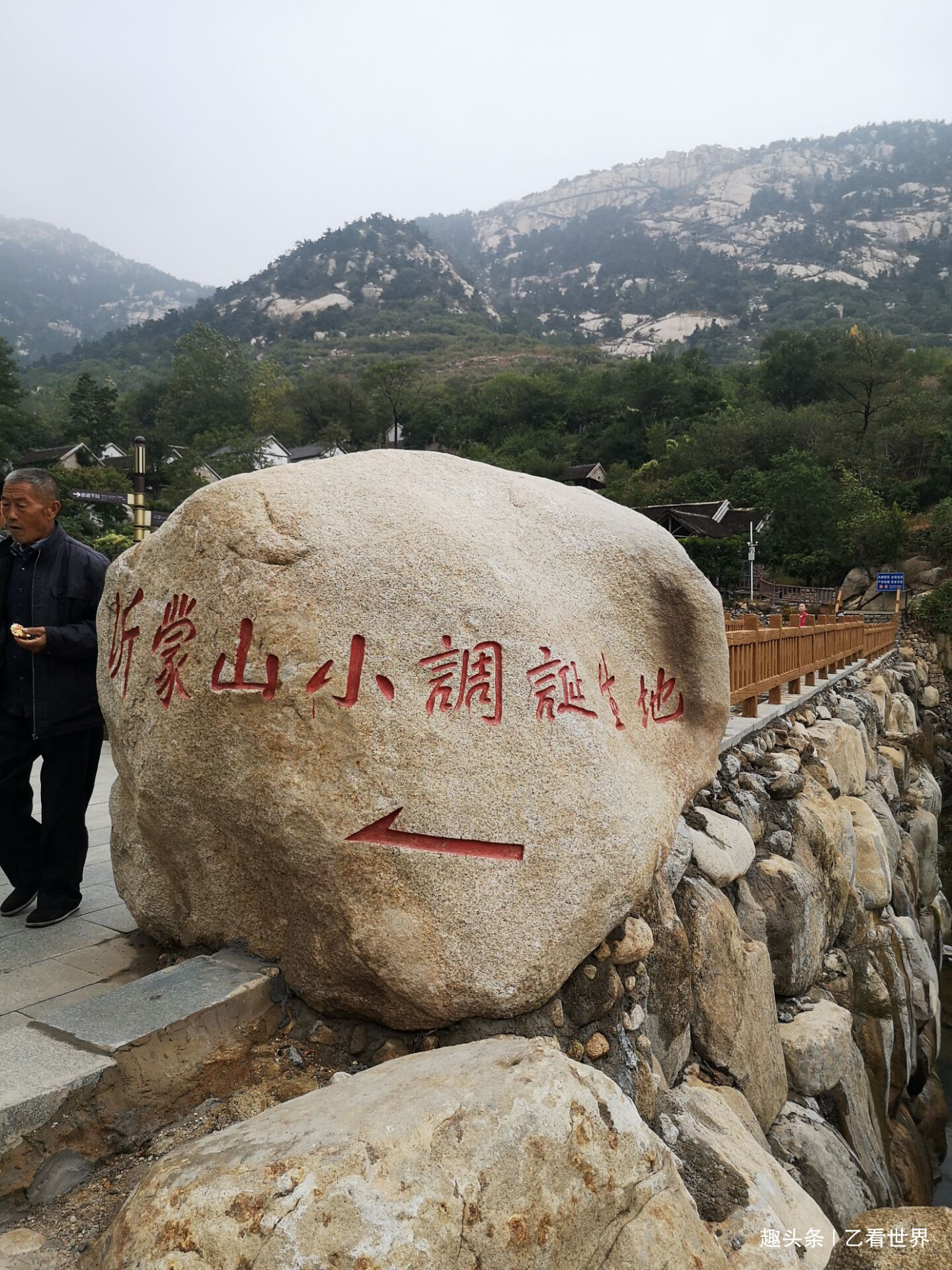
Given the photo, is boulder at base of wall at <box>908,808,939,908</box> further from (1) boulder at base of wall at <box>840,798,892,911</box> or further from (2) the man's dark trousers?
(2) the man's dark trousers

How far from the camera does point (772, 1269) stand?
7.68 feet

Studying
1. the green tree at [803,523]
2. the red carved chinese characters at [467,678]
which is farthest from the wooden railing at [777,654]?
the green tree at [803,523]

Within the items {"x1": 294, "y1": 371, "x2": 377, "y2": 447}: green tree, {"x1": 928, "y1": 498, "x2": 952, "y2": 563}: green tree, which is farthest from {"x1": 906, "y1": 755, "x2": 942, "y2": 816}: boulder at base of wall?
{"x1": 294, "y1": 371, "x2": 377, "y2": 447}: green tree

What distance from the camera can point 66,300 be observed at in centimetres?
16688

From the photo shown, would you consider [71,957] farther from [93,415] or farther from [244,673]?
[93,415]

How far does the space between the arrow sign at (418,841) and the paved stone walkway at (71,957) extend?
1119mm

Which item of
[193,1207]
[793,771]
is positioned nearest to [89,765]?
[193,1207]

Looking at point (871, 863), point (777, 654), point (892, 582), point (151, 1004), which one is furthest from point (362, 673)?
point (892, 582)

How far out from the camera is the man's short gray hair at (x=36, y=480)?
303cm

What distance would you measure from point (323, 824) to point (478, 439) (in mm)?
48157

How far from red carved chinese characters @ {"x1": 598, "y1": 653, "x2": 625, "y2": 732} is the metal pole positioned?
24.4 feet

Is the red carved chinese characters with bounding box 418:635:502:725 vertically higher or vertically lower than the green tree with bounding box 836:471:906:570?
higher

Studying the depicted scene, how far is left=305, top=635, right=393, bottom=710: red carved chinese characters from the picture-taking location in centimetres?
227

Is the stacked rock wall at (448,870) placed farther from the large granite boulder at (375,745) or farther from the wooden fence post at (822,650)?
the wooden fence post at (822,650)
